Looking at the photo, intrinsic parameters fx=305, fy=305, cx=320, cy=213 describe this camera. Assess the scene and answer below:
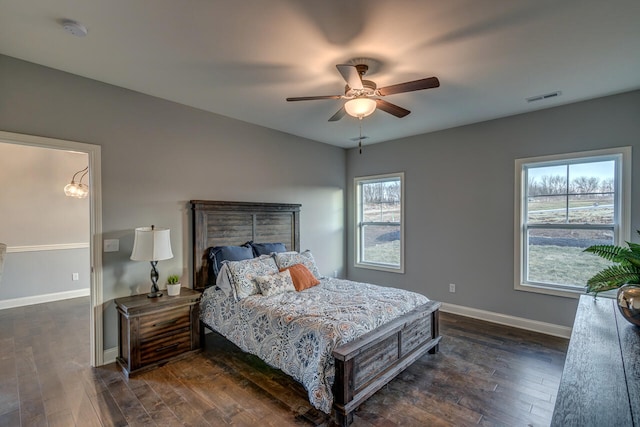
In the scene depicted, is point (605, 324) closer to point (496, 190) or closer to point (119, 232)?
point (496, 190)

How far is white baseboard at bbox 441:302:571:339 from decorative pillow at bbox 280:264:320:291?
2.26 meters

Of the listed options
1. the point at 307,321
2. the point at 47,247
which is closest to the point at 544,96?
the point at 307,321

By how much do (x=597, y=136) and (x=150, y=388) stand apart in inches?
202

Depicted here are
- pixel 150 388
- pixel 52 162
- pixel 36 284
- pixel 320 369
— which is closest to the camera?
pixel 320 369

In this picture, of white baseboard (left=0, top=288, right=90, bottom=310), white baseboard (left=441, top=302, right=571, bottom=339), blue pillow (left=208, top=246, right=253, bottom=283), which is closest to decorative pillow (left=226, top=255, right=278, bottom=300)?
blue pillow (left=208, top=246, right=253, bottom=283)

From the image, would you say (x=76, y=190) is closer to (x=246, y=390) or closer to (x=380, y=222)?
(x=246, y=390)

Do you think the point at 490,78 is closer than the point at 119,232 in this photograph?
Yes

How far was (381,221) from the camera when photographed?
5.42 metres

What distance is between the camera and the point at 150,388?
2.57 m

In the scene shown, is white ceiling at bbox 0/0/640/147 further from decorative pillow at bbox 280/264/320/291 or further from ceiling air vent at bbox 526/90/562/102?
decorative pillow at bbox 280/264/320/291

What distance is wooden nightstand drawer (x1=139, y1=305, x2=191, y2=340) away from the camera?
9.34 ft

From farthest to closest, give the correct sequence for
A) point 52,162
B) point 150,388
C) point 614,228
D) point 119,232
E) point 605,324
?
point 52,162
point 614,228
point 119,232
point 150,388
point 605,324

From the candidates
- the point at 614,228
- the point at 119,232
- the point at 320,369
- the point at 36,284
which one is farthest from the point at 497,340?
the point at 36,284

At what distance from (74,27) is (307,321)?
267 centimetres
